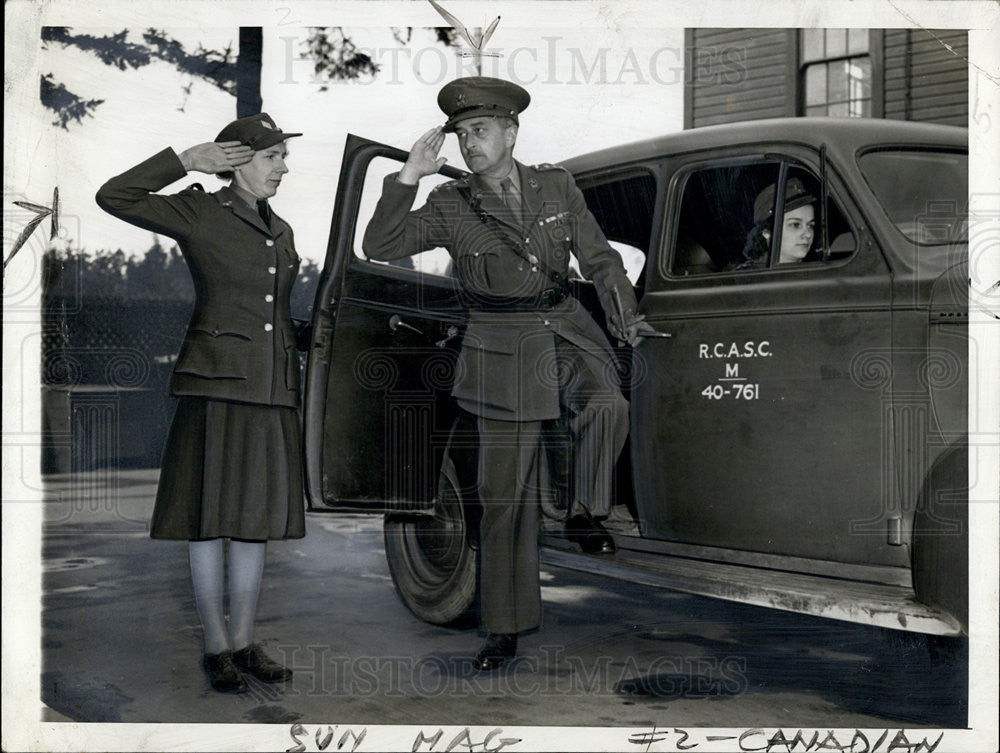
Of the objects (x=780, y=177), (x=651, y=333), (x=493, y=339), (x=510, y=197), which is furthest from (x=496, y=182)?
(x=780, y=177)

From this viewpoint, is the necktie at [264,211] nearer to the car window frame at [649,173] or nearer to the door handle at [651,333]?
the car window frame at [649,173]

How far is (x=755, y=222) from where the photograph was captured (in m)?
3.64

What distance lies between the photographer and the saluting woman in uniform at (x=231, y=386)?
370 cm

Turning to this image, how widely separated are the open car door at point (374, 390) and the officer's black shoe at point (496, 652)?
0.66 meters

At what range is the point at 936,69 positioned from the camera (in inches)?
162

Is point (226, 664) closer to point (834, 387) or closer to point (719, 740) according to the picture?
point (719, 740)

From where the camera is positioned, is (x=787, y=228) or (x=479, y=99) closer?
(x=787, y=228)

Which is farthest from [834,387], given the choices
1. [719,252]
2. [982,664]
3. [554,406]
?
[982,664]

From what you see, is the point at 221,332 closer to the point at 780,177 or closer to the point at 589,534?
the point at 589,534

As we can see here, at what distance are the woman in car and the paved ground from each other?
148 cm

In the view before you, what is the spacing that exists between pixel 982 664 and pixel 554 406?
6.88 ft

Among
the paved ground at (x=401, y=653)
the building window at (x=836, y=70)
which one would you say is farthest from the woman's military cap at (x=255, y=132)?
the building window at (x=836, y=70)

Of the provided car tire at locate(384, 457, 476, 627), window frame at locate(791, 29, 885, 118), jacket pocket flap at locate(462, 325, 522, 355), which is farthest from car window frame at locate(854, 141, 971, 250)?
car tire at locate(384, 457, 476, 627)

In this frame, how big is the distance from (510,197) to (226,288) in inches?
50.3
